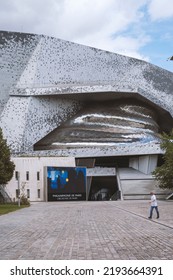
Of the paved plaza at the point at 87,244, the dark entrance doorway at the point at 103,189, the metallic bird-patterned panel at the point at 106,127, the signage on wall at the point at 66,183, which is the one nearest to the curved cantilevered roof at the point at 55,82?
the metallic bird-patterned panel at the point at 106,127

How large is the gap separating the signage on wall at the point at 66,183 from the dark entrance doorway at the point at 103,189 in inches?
417

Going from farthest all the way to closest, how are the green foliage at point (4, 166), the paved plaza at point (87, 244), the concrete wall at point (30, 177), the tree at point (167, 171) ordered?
the concrete wall at point (30, 177), the tree at point (167, 171), the green foliage at point (4, 166), the paved plaza at point (87, 244)

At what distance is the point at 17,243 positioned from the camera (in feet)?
34.4

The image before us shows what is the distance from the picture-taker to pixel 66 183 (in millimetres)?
48469

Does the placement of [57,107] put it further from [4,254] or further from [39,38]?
[4,254]

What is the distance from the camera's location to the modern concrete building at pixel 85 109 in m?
53.8

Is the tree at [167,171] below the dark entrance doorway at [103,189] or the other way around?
the other way around

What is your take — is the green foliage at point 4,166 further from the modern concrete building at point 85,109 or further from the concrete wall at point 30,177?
the modern concrete building at point 85,109

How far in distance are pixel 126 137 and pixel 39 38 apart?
685 inches

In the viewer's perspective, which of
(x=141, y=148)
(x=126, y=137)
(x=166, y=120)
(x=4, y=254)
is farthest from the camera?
(x=166, y=120)

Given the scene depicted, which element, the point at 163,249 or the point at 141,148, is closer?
the point at 163,249

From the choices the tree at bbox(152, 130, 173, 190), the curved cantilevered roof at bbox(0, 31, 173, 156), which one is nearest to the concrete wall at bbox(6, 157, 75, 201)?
the curved cantilevered roof at bbox(0, 31, 173, 156)

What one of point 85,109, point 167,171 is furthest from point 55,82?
point 167,171
